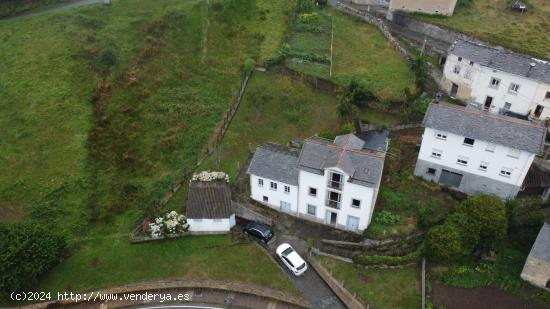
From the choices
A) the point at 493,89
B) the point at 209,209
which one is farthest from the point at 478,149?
the point at 209,209

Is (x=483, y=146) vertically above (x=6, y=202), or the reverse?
(x=483, y=146)

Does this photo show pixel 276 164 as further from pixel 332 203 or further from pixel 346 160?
pixel 346 160

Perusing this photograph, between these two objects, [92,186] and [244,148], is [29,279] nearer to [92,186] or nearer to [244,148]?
[92,186]

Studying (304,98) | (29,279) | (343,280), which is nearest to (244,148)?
(304,98)

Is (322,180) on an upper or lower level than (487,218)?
upper

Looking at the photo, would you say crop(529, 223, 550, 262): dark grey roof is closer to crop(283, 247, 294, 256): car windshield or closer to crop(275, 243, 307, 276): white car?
crop(275, 243, 307, 276): white car

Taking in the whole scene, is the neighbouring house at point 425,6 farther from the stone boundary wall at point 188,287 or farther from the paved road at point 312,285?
the stone boundary wall at point 188,287
